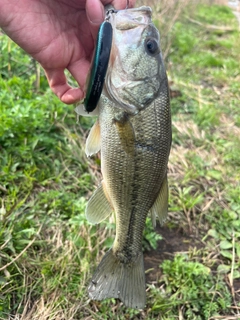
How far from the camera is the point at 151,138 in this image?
1.86 m

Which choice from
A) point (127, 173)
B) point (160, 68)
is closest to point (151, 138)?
point (127, 173)

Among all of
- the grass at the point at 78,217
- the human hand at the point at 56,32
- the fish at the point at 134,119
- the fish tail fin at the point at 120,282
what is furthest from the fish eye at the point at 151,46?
the grass at the point at 78,217

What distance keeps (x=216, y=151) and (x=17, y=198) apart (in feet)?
7.97

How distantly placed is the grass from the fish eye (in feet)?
4.62

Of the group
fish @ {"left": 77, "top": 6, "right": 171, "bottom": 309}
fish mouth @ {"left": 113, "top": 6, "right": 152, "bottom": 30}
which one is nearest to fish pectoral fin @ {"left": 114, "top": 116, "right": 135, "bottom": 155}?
fish @ {"left": 77, "top": 6, "right": 171, "bottom": 309}

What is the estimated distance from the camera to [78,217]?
2.74 meters

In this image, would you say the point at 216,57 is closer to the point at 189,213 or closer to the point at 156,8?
the point at 156,8

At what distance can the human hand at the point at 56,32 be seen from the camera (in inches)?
82.3

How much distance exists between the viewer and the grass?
2.42 metres

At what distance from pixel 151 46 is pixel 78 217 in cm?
145

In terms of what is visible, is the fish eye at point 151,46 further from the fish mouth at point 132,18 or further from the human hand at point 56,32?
the human hand at point 56,32

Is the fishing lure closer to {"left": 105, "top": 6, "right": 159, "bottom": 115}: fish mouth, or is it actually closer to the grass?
{"left": 105, "top": 6, "right": 159, "bottom": 115}: fish mouth

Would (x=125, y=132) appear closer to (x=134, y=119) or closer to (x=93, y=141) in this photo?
(x=134, y=119)

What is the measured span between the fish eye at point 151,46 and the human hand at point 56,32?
12.7 inches
